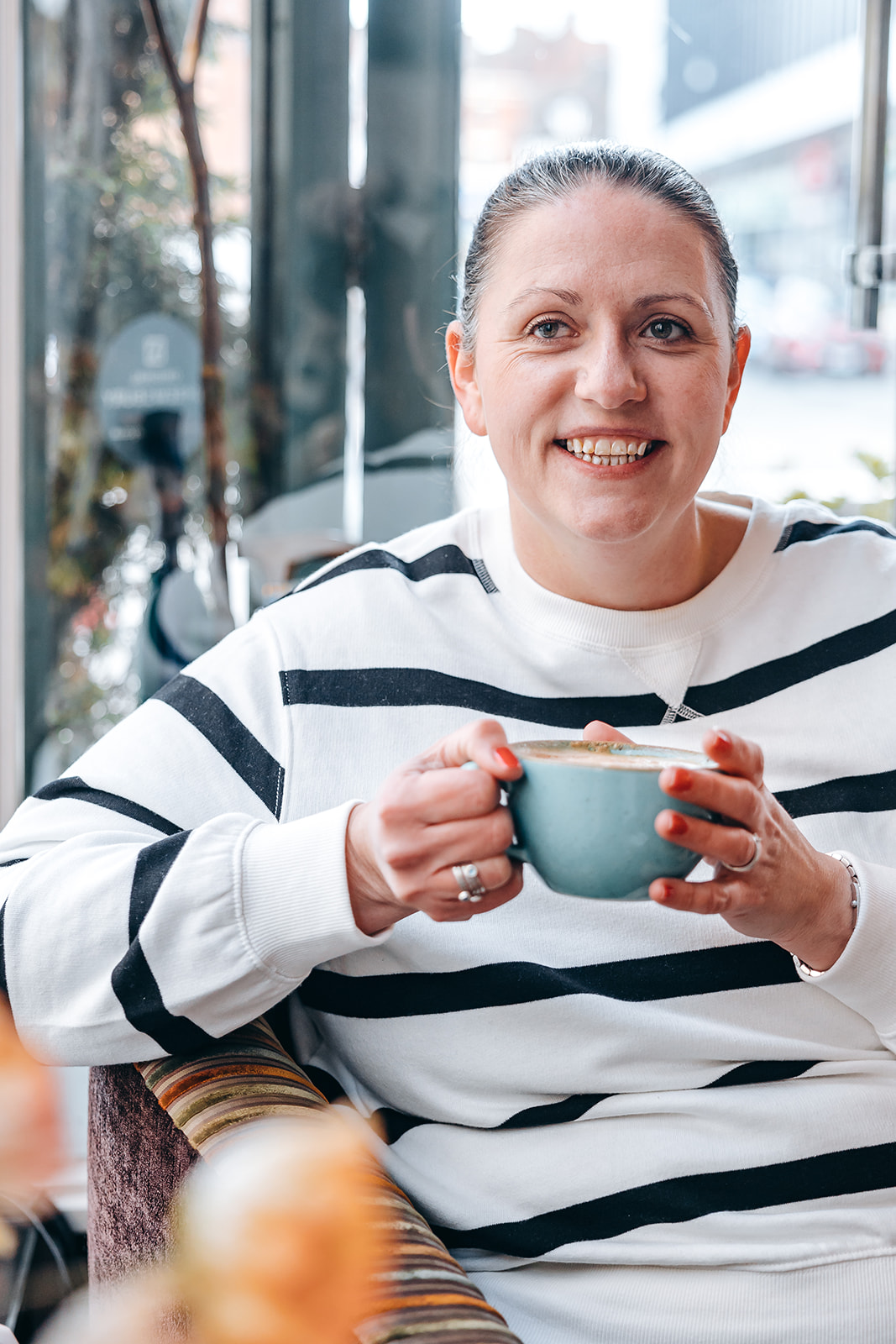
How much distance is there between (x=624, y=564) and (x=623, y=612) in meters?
0.05

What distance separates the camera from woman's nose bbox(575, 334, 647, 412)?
105 centimetres

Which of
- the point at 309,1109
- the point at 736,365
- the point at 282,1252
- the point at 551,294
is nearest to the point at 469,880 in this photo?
the point at 309,1109

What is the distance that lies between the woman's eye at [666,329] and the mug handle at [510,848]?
500mm

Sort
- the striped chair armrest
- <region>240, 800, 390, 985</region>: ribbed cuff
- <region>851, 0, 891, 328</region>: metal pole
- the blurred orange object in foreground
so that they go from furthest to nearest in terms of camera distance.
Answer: <region>851, 0, 891, 328</region>: metal pole, <region>240, 800, 390, 985</region>: ribbed cuff, the striped chair armrest, the blurred orange object in foreground

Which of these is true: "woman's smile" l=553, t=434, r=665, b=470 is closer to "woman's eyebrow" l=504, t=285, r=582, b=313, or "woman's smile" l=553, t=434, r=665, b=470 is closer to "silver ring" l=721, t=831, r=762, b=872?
"woman's eyebrow" l=504, t=285, r=582, b=313

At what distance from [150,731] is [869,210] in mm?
1607

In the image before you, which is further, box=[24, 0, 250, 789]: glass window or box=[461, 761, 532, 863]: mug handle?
box=[24, 0, 250, 789]: glass window

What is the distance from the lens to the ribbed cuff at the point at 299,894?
88 cm

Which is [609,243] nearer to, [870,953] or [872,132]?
[870,953]

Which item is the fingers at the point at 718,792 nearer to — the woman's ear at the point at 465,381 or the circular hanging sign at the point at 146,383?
the woman's ear at the point at 465,381

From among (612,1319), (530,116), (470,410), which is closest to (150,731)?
(470,410)

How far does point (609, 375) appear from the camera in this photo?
1.05 metres

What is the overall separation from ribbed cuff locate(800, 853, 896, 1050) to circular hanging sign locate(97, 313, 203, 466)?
1.72 metres

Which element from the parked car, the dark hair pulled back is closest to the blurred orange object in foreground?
the dark hair pulled back
